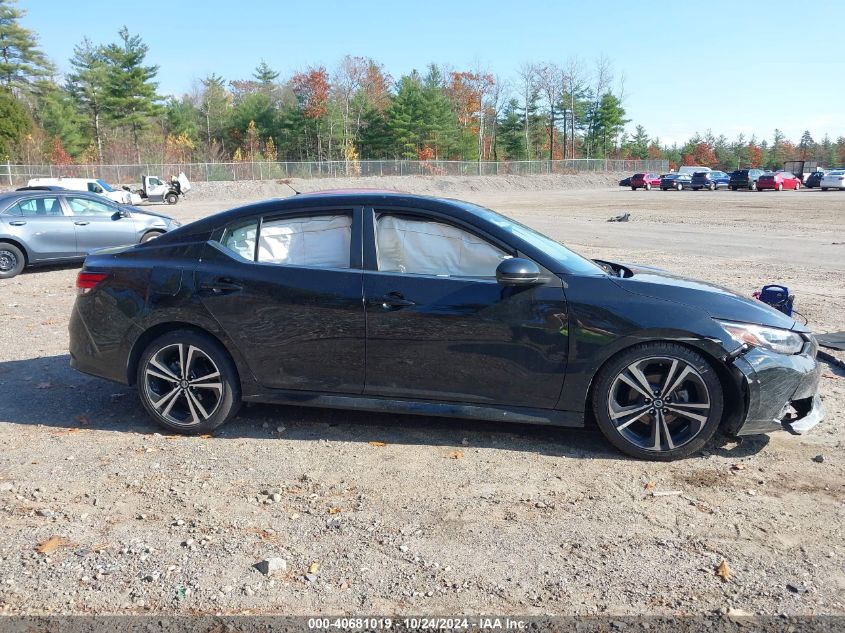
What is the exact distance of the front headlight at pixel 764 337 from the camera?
4434 millimetres

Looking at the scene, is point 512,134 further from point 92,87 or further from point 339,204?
point 339,204

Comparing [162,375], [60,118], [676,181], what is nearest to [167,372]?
[162,375]

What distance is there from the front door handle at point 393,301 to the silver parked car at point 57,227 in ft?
31.5

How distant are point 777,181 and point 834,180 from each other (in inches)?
155

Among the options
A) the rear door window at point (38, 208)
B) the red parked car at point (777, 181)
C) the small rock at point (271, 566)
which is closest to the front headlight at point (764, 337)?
the small rock at point (271, 566)

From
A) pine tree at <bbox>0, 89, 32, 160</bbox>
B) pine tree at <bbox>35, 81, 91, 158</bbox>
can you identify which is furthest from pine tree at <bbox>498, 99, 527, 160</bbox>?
pine tree at <bbox>0, 89, 32, 160</bbox>

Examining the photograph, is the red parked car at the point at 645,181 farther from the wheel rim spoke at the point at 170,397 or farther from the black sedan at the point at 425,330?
the wheel rim spoke at the point at 170,397

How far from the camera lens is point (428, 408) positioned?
475 centimetres

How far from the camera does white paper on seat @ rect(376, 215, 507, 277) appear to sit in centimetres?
479

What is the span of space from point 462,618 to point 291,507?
1.35 m

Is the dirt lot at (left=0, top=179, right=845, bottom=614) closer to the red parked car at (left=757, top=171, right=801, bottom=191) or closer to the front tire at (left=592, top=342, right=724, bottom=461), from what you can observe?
the front tire at (left=592, top=342, right=724, bottom=461)

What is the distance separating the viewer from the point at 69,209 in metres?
13.5

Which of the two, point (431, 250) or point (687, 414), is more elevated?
point (431, 250)

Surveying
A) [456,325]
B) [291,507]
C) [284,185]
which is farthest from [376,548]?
[284,185]
